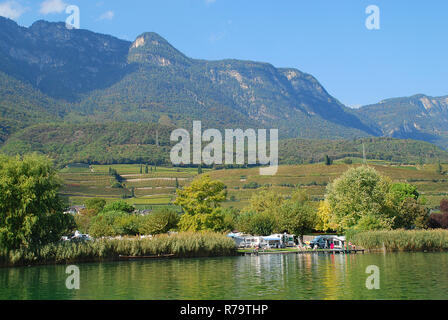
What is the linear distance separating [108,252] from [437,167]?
5761 inches

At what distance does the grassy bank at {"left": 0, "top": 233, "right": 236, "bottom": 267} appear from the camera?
44.4 meters

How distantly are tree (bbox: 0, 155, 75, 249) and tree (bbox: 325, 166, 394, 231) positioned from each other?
38.4 m

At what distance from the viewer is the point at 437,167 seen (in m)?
171

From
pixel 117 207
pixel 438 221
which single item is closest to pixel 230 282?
pixel 438 221

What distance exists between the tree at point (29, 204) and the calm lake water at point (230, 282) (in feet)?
11.8

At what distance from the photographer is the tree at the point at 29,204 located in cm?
4428

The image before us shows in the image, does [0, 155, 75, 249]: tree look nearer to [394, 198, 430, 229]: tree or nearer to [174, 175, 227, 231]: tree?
[174, 175, 227, 231]: tree

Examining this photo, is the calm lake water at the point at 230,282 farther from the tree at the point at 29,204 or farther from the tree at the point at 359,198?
the tree at the point at 359,198

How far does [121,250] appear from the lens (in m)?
50.9

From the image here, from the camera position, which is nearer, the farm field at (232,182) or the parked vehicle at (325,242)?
the parked vehicle at (325,242)

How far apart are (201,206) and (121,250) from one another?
18646mm

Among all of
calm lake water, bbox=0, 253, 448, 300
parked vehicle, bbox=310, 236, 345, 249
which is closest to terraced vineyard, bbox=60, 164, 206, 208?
parked vehicle, bbox=310, 236, 345, 249

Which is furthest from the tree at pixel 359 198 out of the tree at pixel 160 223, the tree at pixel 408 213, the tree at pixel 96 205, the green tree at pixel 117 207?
the tree at pixel 96 205
